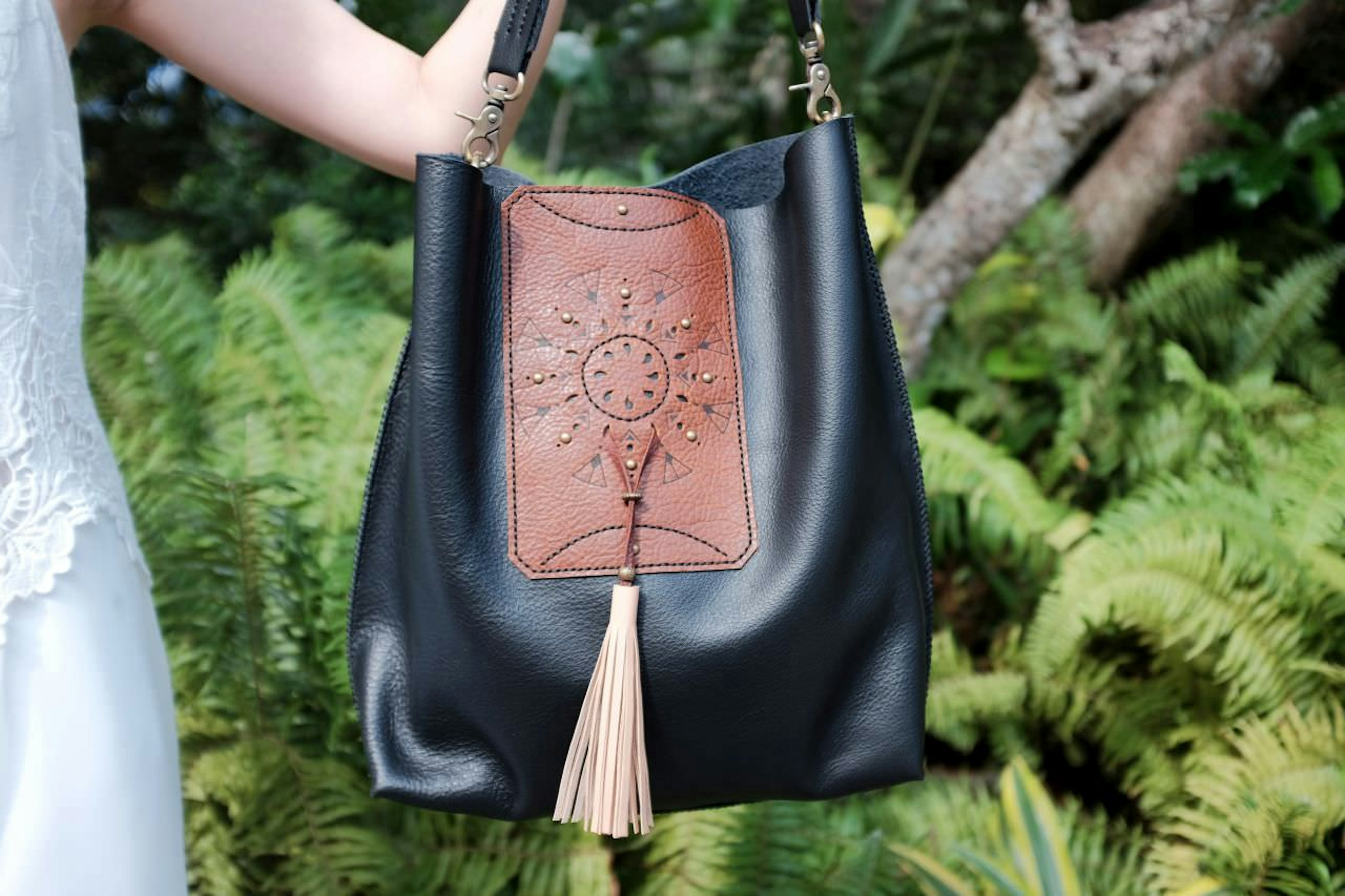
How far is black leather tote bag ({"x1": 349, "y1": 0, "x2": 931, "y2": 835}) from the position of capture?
905 mm

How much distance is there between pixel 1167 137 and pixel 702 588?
2850 mm

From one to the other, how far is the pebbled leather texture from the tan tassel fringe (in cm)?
2

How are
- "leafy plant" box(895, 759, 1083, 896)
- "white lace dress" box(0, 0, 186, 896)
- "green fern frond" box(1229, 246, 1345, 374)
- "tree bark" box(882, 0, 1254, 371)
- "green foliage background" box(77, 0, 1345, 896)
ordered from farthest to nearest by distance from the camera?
"green fern frond" box(1229, 246, 1345, 374), "tree bark" box(882, 0, 1254, 371), "green foliage background" box(77, 0, 1345, 896), "leafy plant" box(895, 759, 1083, 896), "white lace dress" box(0, 0, 186, 896)

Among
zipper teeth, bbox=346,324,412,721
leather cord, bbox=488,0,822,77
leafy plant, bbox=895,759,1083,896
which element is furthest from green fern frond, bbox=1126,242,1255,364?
zipper teeth, bbox=346,324,412,721

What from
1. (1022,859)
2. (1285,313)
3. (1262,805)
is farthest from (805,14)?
(1285,313)

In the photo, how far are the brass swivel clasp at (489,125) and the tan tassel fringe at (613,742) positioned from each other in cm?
38

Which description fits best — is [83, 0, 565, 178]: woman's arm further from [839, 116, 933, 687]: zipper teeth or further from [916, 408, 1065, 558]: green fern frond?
[916, 408, 1065, 558]: green fern frond

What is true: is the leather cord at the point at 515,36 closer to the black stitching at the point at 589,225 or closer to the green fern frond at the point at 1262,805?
the black stitching at the point at 589,225

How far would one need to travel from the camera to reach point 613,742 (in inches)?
34.4

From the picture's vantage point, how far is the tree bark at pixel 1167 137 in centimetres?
313

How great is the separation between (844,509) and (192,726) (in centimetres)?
163

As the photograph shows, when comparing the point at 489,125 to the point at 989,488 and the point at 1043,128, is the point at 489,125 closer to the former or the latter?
the point at 989,488

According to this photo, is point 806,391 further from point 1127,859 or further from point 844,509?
point 1127,859

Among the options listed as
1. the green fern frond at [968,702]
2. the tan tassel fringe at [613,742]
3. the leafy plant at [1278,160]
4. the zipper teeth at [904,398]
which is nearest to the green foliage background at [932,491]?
the green fern frond at [968,702]
